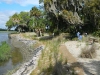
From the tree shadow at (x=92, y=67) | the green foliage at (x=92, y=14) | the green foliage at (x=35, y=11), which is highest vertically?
the green foliage at (x=35, y=11)

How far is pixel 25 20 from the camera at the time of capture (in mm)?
98500

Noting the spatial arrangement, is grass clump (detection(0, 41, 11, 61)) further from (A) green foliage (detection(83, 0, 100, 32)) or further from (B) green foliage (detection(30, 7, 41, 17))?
(B) green foliage (detection(30, 7, 41, 17))

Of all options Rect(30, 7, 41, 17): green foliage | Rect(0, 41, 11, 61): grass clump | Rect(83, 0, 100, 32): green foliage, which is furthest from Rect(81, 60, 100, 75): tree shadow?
Rect(30, 7, 41, 17): green foliage

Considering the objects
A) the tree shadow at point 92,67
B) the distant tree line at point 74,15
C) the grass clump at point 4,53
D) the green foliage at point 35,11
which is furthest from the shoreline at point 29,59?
the green foliage at point 35,11

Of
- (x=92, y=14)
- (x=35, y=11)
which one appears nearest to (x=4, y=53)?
(x=92, y=14)

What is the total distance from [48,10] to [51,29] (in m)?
6.15

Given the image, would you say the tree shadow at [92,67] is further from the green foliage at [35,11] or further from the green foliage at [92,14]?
the green foliage at [35,11]

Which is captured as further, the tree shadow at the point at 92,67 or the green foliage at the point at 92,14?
the green foliage at the point at 92,14

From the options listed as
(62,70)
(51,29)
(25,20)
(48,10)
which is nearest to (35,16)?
(25,20)

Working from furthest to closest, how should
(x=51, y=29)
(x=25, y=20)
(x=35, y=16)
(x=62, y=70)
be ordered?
(x=25, y=20), (x=35, y=16), (x=51, y=29), (x=62, y=70)

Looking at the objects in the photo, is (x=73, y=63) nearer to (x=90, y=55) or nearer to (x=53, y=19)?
(x=90, y=55)

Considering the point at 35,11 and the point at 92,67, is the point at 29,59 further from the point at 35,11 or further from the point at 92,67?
the point at 35,11

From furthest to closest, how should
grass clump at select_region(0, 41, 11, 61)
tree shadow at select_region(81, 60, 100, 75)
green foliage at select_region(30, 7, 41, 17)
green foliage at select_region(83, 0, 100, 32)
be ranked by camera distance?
green foliage at select_region(30, 7, 41, 17) < green foliage at select_region(83, 0, 100, 32) < grass clump at select_region(0, 41, 11, 61) < tree shadow at select_region(81, 60, 100, 75)

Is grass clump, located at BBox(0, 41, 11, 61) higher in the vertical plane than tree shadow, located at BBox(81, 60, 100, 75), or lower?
lower
